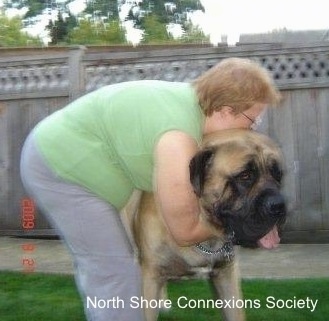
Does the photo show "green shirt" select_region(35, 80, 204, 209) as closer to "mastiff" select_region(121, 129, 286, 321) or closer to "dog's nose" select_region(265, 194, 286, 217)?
"mastiff" select_region(121, 129, 286, 321)

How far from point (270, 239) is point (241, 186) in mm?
209

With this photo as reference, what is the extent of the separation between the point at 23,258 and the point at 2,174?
1.39 metres

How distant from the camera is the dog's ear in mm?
Result: 2381

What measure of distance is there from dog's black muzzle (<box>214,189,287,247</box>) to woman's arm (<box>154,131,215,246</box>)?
4.3 inches

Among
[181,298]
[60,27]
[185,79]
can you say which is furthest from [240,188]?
[60,27]

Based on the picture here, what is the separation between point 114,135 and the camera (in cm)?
252

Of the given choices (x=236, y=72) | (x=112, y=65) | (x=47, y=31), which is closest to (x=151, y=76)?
(x=112, y=65)

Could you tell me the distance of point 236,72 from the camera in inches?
95.6

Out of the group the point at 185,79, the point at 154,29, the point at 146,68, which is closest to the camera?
the point at 185,79

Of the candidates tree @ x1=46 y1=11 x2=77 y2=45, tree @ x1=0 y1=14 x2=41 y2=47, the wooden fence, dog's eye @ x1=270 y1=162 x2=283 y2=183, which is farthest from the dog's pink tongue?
tree @ x1=0 y1=14 x2=41 y2=47

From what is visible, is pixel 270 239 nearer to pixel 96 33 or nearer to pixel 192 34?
pixel 96 33

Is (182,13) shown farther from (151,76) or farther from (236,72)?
(236,72)

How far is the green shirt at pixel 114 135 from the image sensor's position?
2.42 metres

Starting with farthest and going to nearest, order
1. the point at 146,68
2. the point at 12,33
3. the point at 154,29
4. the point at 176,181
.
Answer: the point at 12,33 → the point at 154,29 → the point at 146,68 → the point at 176,181
